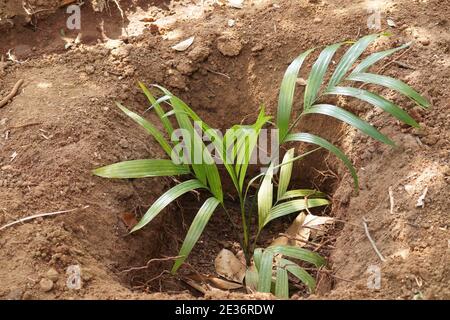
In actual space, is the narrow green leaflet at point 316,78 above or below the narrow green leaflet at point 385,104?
above

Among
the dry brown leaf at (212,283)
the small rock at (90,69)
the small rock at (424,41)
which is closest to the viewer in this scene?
the dry brown leaf at (212,283)

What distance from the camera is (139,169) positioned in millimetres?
2020

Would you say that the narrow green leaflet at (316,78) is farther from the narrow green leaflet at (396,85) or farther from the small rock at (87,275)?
the small rock at (87,275)

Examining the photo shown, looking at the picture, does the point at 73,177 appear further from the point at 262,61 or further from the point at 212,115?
the point at 262,61

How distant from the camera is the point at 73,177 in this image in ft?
7.10

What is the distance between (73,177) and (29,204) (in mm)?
181

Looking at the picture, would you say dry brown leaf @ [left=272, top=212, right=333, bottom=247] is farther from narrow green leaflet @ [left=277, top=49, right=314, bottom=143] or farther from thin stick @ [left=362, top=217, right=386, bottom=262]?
narrow green leaflet @ [left=277, top=49, right=314, bottom=143]

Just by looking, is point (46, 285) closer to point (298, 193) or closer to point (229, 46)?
point (298, 193)

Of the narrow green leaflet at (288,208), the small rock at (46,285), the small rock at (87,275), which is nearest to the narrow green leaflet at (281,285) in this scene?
the narrow green leaflet at (288,208)

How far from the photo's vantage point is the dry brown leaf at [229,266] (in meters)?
2.31

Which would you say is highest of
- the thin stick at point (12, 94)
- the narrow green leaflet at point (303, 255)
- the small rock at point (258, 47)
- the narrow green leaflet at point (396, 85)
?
the small rock at point (258, 47)

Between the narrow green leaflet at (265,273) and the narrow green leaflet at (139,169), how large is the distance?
41cm

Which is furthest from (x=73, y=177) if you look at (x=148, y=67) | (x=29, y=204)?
(x=148, y=67)

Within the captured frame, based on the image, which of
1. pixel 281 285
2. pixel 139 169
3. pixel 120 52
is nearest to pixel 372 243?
pixel 281 285
